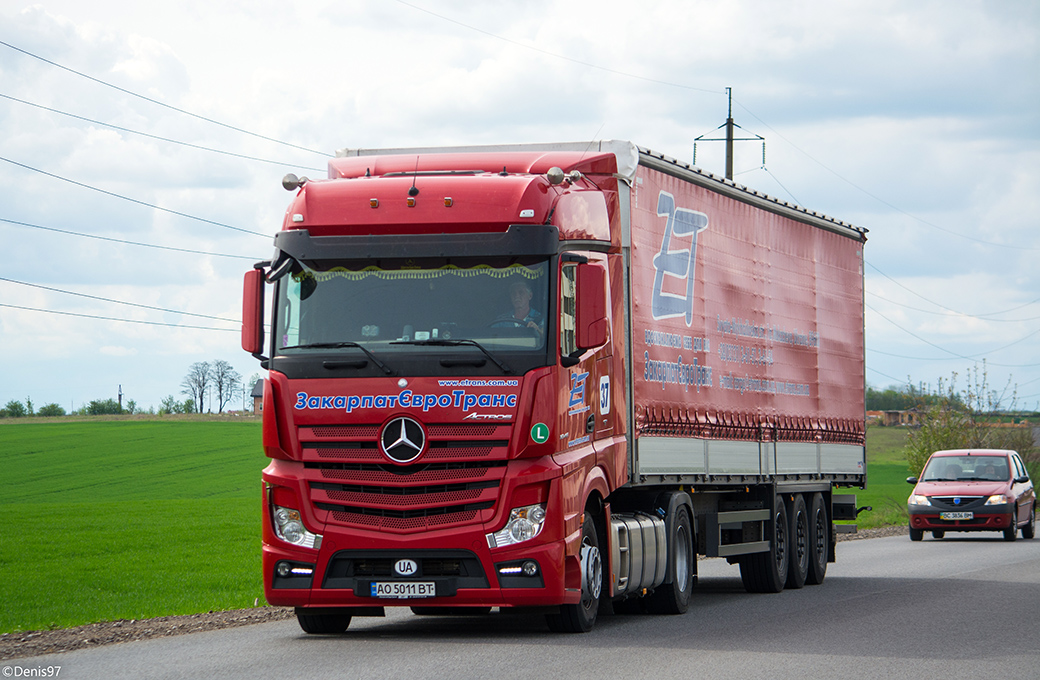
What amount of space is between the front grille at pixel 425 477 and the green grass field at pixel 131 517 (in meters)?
4.84

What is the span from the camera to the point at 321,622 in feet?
38.7

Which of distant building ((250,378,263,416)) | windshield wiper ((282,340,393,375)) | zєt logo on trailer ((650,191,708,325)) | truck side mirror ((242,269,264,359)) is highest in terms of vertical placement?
zєt logo on trailer ((650,191,708,325))

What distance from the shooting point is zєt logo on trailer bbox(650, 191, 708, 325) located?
1345 cm

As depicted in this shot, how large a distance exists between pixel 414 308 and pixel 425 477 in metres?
1.31

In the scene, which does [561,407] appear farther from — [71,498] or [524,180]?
[71,498]

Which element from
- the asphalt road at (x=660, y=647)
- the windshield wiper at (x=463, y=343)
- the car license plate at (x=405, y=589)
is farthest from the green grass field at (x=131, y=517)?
the windshield wiper at (x=463, y=343)

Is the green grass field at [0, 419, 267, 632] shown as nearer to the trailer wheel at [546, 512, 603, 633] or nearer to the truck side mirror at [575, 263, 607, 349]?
the trailer wheel at [546, 512, 603, 633]

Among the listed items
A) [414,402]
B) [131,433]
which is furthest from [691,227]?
[131,433]

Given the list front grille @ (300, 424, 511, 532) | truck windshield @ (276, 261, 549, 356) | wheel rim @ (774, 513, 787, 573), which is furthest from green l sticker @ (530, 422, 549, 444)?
wheel rim @ (774, 513, 787, 573)

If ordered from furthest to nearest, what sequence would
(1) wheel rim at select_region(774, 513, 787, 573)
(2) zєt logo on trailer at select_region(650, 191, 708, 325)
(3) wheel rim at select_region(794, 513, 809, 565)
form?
1. (3) wheel rim at select_region(794, 513, 809, 565)
2. (1) wheel rim at select_region(774, 513, 787, 573)
3. (2) zєt logo on trailer at select_region(650, 191, 708, 325)

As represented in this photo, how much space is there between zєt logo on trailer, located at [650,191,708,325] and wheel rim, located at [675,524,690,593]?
2181mm

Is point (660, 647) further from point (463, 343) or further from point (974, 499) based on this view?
point (974, 499)

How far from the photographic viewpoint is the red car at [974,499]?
28828mm

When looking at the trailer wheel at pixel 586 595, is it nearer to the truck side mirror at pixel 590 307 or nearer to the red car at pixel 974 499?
the truck side mirror at pixel 590 307
